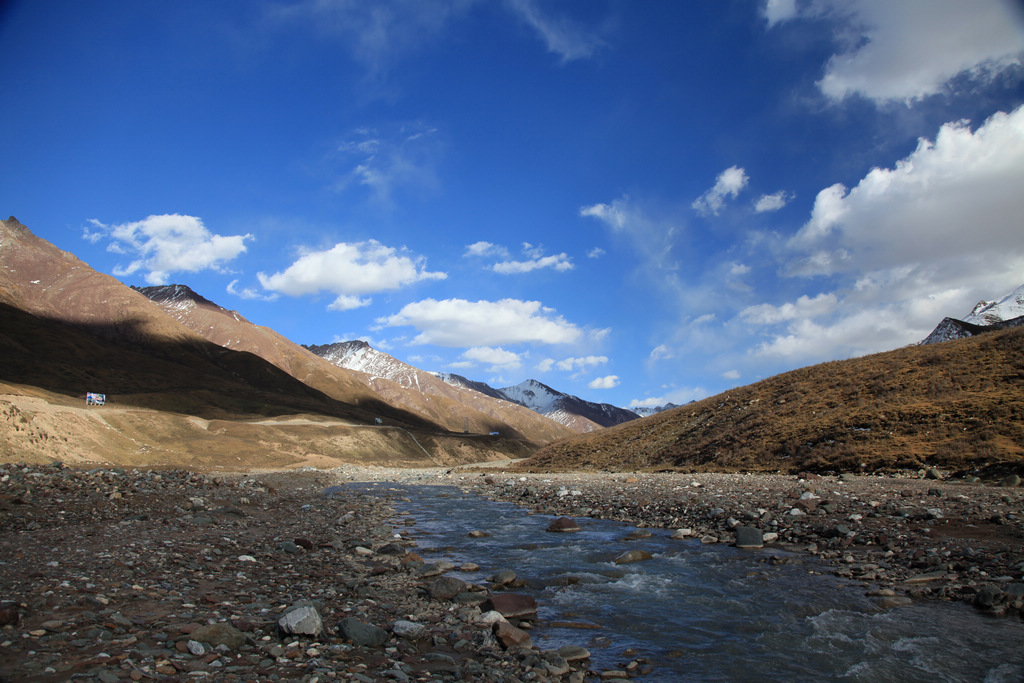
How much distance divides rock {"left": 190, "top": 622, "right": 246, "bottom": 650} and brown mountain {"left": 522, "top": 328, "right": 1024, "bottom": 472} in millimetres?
25842

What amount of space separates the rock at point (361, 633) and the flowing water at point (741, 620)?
2670 mm

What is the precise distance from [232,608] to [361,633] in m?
2.74

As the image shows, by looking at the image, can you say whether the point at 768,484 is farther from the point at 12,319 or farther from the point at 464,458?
the point at 12,319

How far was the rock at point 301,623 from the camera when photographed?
723 centimetres

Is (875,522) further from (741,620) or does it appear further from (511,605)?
(511,605)

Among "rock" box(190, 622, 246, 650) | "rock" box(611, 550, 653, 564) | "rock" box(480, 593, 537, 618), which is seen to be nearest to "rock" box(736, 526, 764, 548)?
"rock" box(611, 550, 653, 564)

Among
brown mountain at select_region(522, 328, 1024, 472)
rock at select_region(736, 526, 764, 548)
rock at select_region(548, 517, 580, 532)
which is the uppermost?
brown mountain at select_region(522, 328, 1024, 472)

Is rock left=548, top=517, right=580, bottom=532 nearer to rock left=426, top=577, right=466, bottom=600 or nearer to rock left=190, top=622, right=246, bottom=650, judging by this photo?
rock left=426, top=577, right=466, bottom=600

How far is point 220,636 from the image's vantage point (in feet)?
22.5

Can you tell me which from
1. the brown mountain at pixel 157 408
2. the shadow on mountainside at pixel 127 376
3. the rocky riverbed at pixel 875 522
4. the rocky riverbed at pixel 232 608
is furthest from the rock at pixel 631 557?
the shadow on mountainside at pixel 127 376

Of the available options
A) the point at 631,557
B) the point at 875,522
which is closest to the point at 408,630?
the point at 631,557

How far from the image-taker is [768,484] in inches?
875

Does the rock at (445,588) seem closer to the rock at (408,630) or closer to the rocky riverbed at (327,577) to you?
the rocky riverbed at (327,577)

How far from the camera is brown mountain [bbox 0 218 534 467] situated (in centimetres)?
4575
